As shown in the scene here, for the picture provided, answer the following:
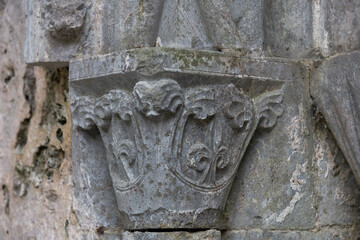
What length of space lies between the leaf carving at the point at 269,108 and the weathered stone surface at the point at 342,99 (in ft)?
0.45

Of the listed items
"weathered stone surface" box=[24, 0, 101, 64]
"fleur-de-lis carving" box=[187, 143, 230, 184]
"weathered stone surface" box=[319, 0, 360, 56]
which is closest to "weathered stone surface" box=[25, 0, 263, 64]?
"weathered stone surface" box=[24, 0, 101, 64]

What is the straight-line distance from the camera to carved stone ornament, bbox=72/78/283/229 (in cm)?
252

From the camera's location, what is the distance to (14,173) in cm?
320

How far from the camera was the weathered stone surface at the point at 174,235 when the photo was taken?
2547 millimetres

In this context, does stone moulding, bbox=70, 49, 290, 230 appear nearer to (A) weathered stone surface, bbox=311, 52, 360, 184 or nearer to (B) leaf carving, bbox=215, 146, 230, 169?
(B) leaf carving, bbox=215, 146, 230, 169

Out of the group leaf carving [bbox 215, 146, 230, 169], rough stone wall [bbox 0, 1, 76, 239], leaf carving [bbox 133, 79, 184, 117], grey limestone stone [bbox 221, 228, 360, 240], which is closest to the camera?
leaf carving [bbox 133, 79, 184, 117]

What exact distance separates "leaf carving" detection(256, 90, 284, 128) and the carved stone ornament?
0.01 m

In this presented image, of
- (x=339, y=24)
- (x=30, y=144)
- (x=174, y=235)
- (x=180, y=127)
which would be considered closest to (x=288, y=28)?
(x=339, y=24)

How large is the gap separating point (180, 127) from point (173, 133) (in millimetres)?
29

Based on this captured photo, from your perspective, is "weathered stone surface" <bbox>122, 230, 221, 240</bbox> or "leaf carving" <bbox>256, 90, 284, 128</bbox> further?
"leaf carving" <bbox>256, 90, 284, 128</bbox>

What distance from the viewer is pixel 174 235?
100 inches

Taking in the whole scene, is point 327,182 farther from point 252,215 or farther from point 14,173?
point 14,173

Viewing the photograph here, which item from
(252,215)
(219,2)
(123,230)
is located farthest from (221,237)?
(219,2)

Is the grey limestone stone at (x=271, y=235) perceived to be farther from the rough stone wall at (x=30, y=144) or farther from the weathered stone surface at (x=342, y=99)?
the rough stone wall at (x=30, y=144)
